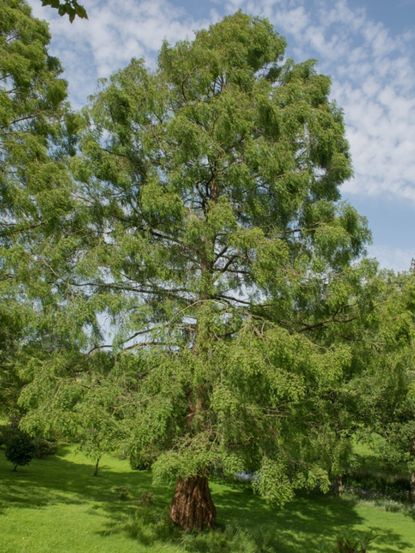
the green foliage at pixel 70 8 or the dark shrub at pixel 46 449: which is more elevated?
the green foliage at pixel 70 8

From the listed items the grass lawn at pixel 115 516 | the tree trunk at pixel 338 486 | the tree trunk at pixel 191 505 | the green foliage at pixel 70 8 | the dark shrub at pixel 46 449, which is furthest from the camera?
the dark shrub at pixel 46 449

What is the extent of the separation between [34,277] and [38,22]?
948 cm

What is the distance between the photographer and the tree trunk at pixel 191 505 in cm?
962

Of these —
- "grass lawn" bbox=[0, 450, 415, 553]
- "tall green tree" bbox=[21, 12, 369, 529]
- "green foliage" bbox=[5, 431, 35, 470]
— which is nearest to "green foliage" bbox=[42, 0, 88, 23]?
"tall green tree" bbox=[21, 12, 369, 529]

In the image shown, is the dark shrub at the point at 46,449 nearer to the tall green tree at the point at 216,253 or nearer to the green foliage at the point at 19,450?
the green foliage at the point at 19,450

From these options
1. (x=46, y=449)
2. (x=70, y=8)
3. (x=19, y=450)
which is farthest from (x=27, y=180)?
(x=46, y=449)

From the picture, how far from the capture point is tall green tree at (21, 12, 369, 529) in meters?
7.81

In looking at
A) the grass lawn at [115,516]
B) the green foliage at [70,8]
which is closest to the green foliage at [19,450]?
the grass lawn at [115,516]

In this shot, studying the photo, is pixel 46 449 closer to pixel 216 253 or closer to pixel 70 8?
pixel 216 253

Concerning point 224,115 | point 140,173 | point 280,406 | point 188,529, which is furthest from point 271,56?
point 188,529

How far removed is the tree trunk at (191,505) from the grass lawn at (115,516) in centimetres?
60

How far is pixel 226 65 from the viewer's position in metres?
10.6

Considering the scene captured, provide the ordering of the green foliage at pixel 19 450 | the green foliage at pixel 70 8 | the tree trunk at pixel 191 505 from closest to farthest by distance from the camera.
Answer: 1. the green foliage at pixel 70 8
2. the tree trunk at pixel 191 505
3. the green foliage at pixel 19 450

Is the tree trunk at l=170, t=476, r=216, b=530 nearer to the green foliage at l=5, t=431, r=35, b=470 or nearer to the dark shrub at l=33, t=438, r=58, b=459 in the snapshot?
the green foliage at l=5, t=431, r=35, b=470
